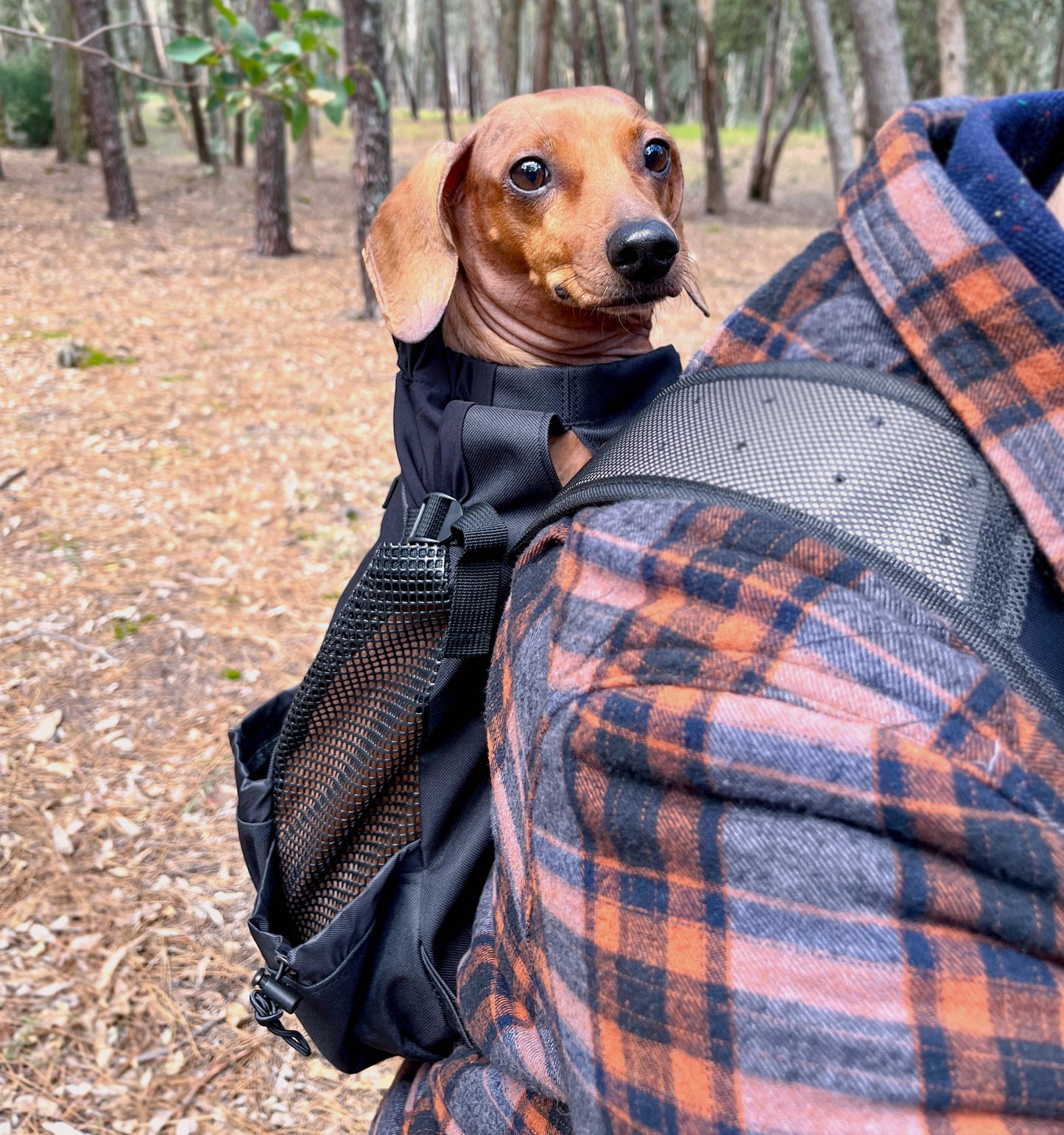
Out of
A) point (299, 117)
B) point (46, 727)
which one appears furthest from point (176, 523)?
point (299, 117)

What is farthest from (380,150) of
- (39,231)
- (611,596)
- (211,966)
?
(611,596)

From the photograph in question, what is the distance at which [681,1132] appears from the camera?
0.74 metres

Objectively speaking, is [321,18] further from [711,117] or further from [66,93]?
[66,93]

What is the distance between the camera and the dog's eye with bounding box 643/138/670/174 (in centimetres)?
228

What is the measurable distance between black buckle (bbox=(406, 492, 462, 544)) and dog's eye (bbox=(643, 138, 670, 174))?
1.27 meters

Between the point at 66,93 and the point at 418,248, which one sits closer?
the point at 418,248

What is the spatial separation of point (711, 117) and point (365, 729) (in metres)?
15.8

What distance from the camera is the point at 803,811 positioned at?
71 centimetres

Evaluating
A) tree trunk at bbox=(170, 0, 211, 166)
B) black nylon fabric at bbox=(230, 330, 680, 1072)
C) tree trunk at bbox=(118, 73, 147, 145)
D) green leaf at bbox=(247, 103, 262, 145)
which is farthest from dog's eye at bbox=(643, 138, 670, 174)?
tree trunk at bbox=(118, 73, 147, 145)

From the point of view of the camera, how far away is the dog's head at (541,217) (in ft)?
6.53

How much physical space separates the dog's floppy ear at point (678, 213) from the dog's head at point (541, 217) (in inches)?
0.6

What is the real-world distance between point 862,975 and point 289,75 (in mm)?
3289

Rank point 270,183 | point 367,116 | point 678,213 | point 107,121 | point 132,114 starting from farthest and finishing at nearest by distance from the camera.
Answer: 1. point 132,114
2. point 107,121
3. point 270,183
4. point 367,116
5. point 678,213

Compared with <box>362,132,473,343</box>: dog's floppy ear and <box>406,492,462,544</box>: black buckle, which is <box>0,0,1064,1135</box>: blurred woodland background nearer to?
<box>362,132,473,343</box>: dog's floppy ear
